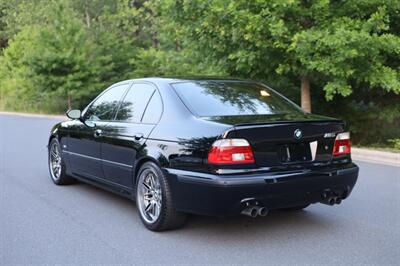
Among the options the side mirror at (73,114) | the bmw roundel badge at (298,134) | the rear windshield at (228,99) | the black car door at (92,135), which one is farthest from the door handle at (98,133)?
the bmw roundel badge at (298,134)

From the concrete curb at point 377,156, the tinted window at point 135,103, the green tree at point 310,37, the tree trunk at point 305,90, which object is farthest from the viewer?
the tree trunk at point 305,90

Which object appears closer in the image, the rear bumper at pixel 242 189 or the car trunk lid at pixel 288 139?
the rear bumper at pixel 242 189

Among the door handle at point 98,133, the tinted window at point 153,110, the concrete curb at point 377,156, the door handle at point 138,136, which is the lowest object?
the concrete curb at point 377,156

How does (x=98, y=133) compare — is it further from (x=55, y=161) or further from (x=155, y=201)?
(x=55, y=161)

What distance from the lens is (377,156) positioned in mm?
9602

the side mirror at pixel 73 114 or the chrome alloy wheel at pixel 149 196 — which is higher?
the side mirror at pixel 73 114

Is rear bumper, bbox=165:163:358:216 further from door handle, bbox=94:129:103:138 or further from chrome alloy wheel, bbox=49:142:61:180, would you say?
chrome alloy wheel, bbox=49:142:61:180

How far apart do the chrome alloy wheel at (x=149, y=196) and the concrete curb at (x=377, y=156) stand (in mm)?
5330

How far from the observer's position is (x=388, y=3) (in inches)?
443

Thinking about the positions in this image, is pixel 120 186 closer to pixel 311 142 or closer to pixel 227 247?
pixel 227 247

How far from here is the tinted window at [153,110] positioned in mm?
5328

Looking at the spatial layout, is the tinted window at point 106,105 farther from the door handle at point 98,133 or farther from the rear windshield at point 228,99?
the rear windshield at point 228,99

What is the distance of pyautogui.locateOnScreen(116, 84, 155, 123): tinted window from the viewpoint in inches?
222

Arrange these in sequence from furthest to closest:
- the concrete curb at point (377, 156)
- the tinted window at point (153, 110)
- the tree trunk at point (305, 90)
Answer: the tree trunk at point (305, 90) → the concrete curb at point (377, 156) → the tinted window at point (153, 110)
